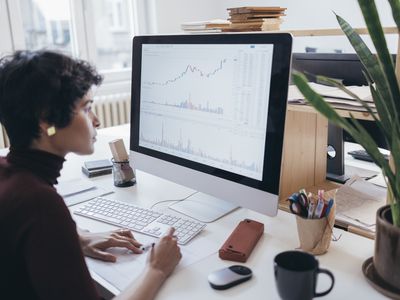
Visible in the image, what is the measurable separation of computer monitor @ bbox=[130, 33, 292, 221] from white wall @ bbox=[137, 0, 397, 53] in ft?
6.44

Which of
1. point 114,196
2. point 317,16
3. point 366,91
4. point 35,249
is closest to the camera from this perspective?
point 35,249

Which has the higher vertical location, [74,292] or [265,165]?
[265,165]

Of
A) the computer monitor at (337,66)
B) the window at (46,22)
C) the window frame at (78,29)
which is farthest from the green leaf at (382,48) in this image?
the window at (46,22)

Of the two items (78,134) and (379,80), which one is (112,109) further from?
(379,80)

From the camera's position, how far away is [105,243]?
1028 mm

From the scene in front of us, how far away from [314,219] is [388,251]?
0.57ft

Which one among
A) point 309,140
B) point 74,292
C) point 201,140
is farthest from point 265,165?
point 74,292

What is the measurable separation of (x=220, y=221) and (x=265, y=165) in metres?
0.24

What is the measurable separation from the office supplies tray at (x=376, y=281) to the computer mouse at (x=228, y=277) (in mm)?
234

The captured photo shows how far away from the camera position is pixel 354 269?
2.99 ft

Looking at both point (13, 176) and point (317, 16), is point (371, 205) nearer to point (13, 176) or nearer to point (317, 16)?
point (13, 176)

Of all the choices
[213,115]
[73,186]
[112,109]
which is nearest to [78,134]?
[213,115]

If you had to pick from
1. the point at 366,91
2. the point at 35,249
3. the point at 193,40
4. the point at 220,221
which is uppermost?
the point at 193,40

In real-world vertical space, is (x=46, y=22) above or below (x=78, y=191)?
above
